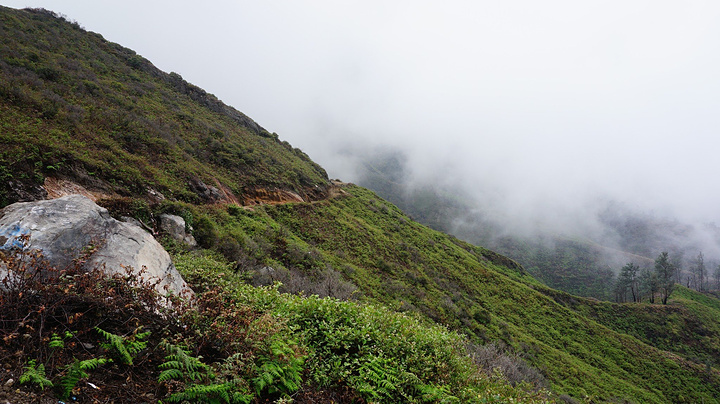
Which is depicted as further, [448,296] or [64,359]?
[448,296]

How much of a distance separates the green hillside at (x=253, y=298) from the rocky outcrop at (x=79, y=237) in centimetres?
87

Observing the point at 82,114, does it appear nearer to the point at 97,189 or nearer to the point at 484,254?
the point at 97,189

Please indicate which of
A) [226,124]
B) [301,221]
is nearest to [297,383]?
[301,221]

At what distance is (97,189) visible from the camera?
42.4 feet

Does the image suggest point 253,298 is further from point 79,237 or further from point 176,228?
point 176,228

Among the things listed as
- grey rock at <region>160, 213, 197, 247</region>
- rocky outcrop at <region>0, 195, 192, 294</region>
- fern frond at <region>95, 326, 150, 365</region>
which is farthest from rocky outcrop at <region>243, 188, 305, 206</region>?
fern frond at <region>95, 326, 150, 365</region>

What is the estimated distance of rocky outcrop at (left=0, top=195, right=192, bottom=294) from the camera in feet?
15.7

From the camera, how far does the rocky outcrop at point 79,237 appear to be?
15.7 feet

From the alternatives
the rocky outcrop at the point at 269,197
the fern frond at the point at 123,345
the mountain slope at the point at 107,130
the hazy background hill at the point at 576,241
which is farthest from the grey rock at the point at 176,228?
the hazy background hill at the point at 576,241

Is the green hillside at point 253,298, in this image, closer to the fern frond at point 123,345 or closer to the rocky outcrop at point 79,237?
the fern frond at point 123,345

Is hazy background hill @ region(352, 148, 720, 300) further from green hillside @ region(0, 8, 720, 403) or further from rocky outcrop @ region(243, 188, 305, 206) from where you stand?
rocky outcrop @ region(243, 188, 305, 206)

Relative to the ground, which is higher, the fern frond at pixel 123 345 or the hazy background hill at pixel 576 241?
the hazy background hill at pixel 576 241

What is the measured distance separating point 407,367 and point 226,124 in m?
43.4

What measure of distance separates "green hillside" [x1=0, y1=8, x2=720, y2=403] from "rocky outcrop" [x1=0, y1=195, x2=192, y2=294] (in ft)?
2.84
